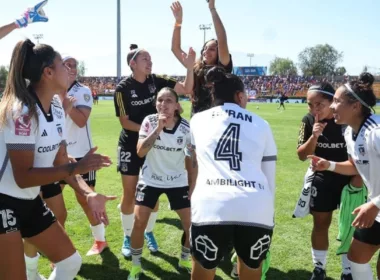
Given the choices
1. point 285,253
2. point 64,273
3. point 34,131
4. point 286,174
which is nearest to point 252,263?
point 64,273

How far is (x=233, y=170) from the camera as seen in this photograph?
9.27 ft

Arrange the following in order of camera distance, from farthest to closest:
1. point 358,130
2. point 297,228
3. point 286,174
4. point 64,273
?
point 286,174, point 297,228, point 358,130, point 64,273

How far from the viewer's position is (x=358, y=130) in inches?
140

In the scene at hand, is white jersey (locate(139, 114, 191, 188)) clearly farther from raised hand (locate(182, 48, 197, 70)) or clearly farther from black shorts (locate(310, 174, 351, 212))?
black shorts (locate(310, 174, 351, 212))

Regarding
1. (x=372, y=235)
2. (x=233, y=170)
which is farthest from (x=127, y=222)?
(x=372, y=235)

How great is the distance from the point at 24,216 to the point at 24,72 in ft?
3.51

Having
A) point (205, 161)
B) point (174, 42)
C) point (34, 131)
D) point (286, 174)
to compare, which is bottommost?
point (286, 174)

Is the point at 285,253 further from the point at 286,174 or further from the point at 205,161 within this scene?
the point at 286,174

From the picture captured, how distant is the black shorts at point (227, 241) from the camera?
2.79 meters

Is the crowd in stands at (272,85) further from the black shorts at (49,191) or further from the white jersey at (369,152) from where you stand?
the white jersey at (369,152)

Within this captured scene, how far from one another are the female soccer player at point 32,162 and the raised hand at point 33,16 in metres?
2.18

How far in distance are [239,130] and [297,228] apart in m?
3.74

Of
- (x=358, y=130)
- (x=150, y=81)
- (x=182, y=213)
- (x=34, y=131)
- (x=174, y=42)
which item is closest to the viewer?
(x=34, y=131)

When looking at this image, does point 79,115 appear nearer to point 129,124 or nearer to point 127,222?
point 129,124
